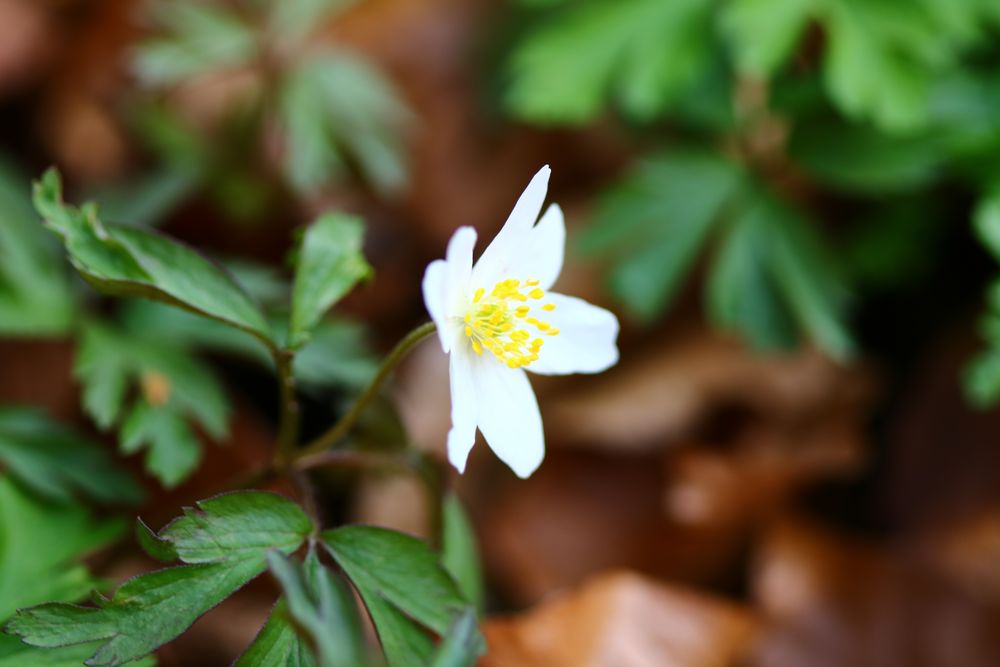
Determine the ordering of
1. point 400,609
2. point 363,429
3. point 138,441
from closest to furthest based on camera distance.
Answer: point 400,609 < point 138,441 < point 363,429

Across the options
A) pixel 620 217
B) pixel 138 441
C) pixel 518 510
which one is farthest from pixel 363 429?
pixel 620 217

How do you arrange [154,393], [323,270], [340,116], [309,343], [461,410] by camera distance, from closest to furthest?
1. [461,410]
2. [323,270]
3. [154,393]
4. [309,343]
5. [340,116]

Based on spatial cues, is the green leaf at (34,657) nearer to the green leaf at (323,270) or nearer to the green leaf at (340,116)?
the green leaf at (323,270)

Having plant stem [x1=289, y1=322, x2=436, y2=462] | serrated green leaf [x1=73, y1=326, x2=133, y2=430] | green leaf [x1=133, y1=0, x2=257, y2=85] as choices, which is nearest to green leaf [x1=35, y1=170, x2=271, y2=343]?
plant stem [x1=289, y1=322, x2=436, y2=462]

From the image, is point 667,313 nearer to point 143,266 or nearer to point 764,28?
point 764,28

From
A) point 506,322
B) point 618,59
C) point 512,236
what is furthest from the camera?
point 618,59

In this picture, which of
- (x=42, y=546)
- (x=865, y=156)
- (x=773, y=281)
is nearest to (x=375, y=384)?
(x=42, y=546)

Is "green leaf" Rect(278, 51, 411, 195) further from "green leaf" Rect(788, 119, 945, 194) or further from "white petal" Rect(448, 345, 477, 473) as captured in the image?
"white petal" Rect(448, 345, 477, 473)

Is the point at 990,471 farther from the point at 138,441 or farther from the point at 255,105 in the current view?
the point at 255,105
